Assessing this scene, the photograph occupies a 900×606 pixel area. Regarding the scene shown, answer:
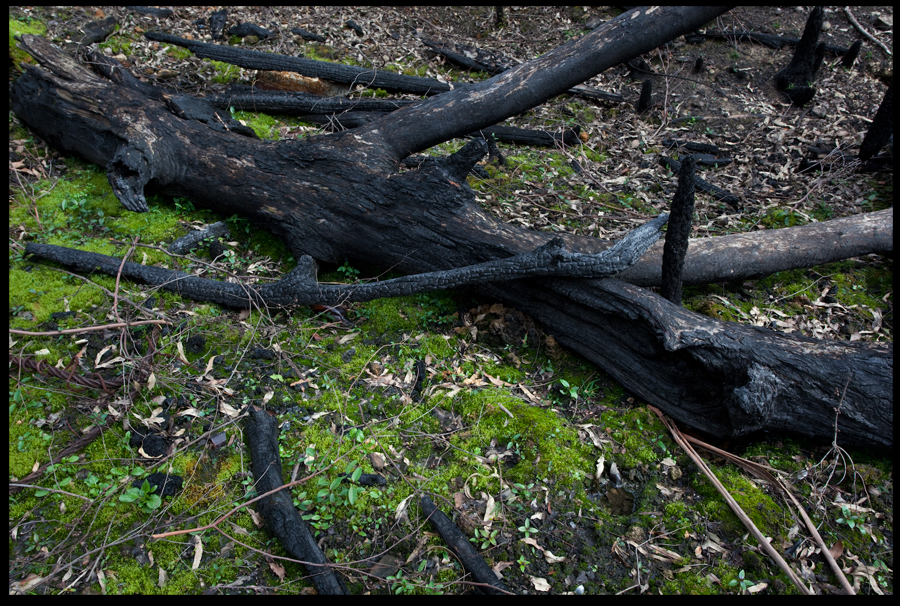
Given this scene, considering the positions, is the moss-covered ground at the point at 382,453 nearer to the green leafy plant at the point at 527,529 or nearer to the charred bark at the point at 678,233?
the green leafy plant at the point at 527,529

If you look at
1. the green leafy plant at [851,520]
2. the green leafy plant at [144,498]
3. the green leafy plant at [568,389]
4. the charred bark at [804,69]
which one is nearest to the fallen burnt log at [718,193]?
the charred bark at [804,69]

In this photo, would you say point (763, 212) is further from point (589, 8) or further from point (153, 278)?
point (153, 278)

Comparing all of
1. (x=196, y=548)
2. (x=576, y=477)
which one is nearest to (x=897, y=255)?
(x=576, y=477)

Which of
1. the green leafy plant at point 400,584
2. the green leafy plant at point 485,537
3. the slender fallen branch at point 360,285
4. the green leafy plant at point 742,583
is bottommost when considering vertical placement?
the green leafy plant at point 400,584

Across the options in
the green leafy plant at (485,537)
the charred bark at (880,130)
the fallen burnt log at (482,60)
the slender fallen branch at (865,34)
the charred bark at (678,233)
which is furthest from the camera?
the slender fallen branch at (865,34)

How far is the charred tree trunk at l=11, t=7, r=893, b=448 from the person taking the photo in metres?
3.40

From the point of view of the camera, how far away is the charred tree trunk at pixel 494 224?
340 centimetres

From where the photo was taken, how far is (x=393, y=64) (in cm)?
811

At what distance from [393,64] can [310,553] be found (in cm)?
755

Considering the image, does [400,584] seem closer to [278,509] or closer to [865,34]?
[278,509]

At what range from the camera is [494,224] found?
4.32m

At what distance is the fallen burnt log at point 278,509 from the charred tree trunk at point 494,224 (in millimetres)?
1842

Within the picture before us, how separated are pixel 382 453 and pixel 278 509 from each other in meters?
0.75

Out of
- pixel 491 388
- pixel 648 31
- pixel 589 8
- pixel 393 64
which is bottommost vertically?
pixel 491 388
